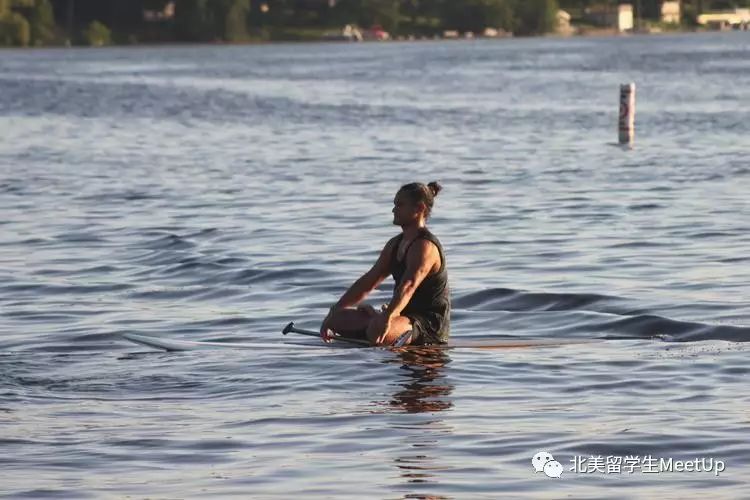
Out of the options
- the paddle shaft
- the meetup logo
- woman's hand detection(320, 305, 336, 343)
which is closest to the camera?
the meetup logo

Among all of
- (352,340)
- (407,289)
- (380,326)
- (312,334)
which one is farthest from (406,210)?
(312,334)

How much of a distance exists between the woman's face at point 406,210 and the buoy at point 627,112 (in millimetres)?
29849

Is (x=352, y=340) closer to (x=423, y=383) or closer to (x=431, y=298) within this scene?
(x=431, y=298)

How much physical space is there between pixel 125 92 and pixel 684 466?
84.5 meters

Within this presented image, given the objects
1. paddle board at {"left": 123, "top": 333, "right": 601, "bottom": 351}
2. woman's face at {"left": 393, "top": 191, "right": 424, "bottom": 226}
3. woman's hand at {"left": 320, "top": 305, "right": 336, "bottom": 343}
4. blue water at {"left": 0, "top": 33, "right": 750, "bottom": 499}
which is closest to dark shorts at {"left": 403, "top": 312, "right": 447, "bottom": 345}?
blue water at {"left": 0, "top": 33, "right": 750, "bottom": 499}

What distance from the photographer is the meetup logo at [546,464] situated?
39.1 feet

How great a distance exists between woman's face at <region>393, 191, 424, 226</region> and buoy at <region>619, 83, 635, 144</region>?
29849 millimetres

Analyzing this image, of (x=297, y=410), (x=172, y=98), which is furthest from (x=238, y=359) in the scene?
(x=172, y=98)

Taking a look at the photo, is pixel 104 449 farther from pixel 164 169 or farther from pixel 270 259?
pixel 164 169

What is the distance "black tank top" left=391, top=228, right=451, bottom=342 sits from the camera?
16.0 m

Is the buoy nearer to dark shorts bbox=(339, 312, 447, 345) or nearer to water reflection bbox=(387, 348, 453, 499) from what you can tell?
dark shorts bbox=(339, 312, 447, 345)

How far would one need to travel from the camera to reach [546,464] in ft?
39.7

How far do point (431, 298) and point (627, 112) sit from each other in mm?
31873

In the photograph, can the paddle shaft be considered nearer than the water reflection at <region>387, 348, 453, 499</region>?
No
